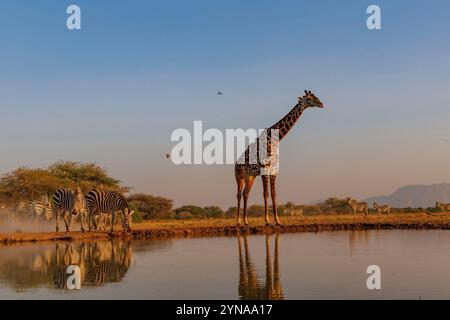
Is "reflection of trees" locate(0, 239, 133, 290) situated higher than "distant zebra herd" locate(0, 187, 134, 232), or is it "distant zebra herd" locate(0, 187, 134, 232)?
"distant zebra herd" locate(0, 187, 134, 232)

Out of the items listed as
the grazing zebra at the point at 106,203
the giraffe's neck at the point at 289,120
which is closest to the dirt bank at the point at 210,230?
the grazing zebra at the point at 106,203

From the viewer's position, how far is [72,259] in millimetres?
16938

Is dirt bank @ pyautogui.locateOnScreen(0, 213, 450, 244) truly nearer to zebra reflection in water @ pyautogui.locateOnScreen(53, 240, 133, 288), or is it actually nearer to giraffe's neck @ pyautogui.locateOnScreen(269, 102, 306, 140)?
zebra reflection in water @ pyautogui.locateOnScreen(53, 240, 133, 288)

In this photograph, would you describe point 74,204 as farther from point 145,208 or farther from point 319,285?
point 145,208

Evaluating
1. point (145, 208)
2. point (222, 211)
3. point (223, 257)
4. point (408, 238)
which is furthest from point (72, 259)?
point (222, 211)

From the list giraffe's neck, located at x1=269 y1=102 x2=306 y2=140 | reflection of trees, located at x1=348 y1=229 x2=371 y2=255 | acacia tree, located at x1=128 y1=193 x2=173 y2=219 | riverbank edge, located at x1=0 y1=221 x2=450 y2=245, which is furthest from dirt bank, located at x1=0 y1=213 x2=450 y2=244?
acacia tree, located at x1=128 y1=193 x2=173 y2=219

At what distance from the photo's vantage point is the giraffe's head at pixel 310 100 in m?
26.8

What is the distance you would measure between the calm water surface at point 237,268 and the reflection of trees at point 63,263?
0.07 ft

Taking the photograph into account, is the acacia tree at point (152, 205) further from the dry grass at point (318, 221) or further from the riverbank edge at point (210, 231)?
the riverbank edge at point (210, 231)

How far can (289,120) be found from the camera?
1075 inches

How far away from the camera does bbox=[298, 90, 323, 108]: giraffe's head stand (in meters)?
26.8

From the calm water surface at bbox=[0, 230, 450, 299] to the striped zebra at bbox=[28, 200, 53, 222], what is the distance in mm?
11487

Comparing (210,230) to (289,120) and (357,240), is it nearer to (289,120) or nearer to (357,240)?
(289,120)

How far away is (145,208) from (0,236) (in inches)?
1234
